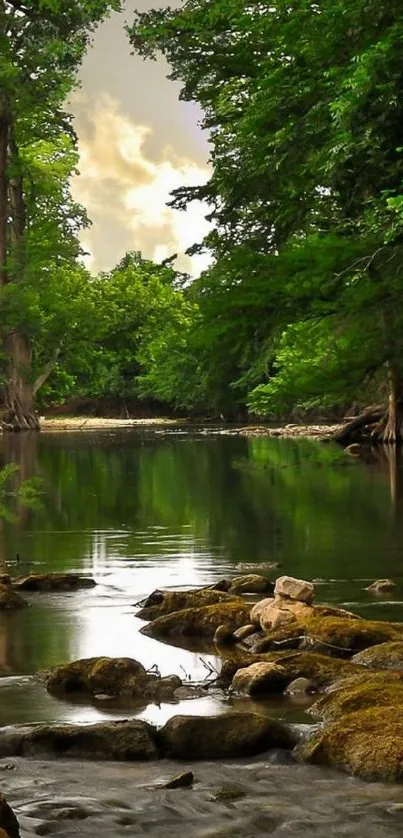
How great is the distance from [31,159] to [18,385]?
554 inches

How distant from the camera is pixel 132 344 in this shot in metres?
69.9

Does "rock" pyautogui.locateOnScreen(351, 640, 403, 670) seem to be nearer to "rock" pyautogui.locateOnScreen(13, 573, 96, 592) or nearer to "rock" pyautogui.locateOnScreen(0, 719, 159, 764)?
"rock" pyautogui.locateOnScreen(0, 719, 159, 764)

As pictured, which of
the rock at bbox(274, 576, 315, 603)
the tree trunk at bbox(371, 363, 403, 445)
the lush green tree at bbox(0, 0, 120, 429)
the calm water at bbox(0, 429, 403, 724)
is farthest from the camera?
the lush green tree at bbox(0, 0, 120, 429)

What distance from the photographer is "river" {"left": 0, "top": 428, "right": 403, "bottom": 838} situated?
251 inches

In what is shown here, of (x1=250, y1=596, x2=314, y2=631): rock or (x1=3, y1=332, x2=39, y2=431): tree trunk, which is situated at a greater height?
(x1=3, y1=332, x2=39, y2=431): tree trunk

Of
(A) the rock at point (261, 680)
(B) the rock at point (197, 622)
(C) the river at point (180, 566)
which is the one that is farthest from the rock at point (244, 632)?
(A) the rock at point (261, 680)

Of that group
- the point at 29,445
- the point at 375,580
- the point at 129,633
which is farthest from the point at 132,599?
the point at 29,445

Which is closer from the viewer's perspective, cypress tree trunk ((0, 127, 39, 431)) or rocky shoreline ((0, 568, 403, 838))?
rocky shoreline ((0, 568, 403, 838))

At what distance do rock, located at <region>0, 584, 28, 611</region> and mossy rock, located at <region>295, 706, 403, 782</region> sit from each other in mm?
5625

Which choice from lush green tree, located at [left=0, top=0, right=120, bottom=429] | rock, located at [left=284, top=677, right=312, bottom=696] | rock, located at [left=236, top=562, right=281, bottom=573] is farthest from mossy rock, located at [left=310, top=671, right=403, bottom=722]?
lush green tree, located at [left=0, top=0, right=120, bottom=429]

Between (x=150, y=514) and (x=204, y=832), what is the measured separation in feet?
54.2

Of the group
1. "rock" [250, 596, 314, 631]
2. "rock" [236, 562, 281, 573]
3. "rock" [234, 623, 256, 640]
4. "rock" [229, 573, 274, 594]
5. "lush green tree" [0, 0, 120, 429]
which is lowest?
"rock" [234, 623, 256, 640]

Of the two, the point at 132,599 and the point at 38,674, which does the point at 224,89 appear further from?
the point at 38,674

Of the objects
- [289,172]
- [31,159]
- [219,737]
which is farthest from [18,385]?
[219,737]
